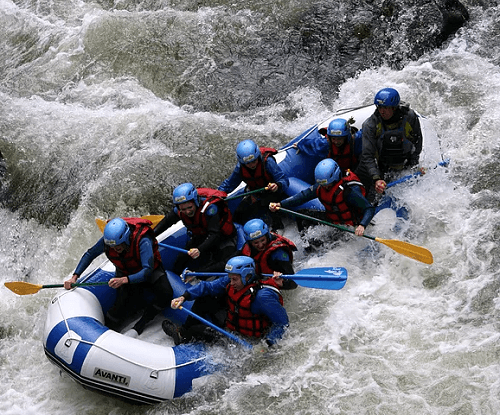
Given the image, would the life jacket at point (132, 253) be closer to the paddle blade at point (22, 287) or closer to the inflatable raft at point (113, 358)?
the inflatable raft at point (113, 358)

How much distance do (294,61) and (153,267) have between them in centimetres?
492

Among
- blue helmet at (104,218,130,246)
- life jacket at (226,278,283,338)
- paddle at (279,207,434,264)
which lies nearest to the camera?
life jacket at (226,278,283,338)

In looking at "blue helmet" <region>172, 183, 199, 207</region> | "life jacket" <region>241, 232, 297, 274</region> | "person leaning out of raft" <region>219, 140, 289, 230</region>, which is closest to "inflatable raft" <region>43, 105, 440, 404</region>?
"life jacket" <region>241, 232, 297, 274</region>

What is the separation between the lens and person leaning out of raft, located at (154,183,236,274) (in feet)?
20.1

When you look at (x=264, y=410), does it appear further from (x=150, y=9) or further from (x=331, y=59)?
(x=150, y=9)

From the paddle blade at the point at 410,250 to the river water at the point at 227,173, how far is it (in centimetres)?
30

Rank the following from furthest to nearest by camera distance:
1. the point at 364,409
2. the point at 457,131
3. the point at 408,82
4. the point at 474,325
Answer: the point at 408,82, the point at 457,131, the point at 474,325, the point at 364,409

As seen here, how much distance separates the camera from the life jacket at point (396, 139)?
650 centimetres

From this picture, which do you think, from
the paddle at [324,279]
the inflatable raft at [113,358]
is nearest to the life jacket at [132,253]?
the inflatable raft at [113,358]

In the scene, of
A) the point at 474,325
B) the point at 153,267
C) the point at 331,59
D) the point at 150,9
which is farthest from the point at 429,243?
the point at 150,9

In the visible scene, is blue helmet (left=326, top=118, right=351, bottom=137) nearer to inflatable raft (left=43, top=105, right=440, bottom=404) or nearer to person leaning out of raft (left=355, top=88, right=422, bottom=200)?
person leaning out of raft (left=355, top=88, right=422, bottom=200)

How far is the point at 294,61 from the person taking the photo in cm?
985

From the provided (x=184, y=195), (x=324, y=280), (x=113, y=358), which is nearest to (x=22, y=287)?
(x=113, y=358)

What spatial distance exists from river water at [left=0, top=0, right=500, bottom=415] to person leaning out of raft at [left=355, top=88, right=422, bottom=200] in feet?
1.17
